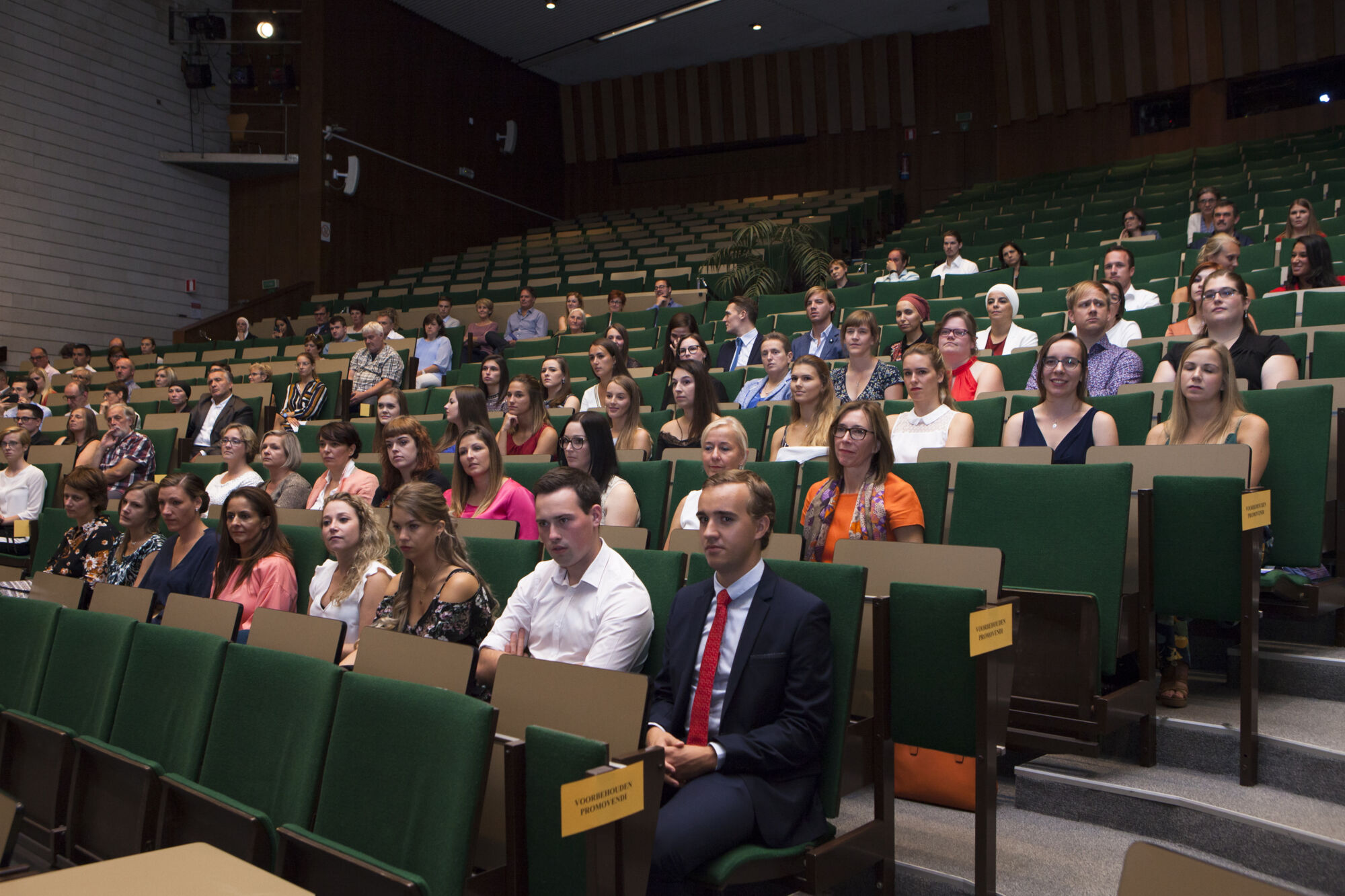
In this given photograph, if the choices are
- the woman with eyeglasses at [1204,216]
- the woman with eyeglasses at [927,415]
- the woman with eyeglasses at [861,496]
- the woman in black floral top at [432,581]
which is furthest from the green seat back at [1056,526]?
the woman with eyeglasses at [1204,216]

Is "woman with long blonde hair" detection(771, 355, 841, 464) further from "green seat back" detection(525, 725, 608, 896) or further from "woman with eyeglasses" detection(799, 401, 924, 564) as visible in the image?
"green seat back" detection(525, 725, 608, 896)

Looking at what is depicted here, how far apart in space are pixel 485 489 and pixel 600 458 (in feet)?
1.03

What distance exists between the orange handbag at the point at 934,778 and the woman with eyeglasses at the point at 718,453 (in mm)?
759

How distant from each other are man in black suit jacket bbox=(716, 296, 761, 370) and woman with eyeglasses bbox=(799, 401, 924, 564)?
73.5 inches

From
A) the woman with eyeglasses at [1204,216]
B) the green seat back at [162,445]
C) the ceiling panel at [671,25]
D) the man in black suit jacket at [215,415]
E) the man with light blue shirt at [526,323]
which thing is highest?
the ceiling panel at [671,25]

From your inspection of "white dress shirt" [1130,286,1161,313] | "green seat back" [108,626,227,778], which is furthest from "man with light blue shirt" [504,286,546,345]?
"green seat back" [108,626,227,778]

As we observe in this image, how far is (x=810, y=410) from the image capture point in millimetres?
2432

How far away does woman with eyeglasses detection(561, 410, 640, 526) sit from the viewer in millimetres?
2270

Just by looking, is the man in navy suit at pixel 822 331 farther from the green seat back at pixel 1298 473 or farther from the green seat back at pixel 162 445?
the green seat back at pixel 162 445

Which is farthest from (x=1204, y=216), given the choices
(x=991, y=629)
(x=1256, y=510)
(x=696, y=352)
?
(x=991, y=629)

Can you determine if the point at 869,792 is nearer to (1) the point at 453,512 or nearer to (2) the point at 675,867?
(2) the point at 675,867

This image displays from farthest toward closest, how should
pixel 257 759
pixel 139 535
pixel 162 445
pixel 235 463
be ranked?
1. pixel 162 445
2. pixel 235 463
3. pixel 139 535
4. pixel 257 759

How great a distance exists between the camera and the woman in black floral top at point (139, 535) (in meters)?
2.60

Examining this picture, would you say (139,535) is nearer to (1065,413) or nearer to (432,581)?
(432,581)
